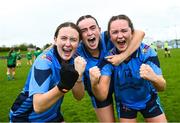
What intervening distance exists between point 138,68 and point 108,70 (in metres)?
0.45

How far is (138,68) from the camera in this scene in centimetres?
584

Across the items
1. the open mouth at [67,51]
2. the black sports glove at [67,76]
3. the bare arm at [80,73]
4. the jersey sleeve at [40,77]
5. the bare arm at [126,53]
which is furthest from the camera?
the bare arm at [126,53]

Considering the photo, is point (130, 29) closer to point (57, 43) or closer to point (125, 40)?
point (125, 40)

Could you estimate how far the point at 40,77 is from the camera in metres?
4.79

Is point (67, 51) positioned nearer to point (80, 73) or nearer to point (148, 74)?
point (80, 73)

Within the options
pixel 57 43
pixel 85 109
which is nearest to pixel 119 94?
pixel 57 43

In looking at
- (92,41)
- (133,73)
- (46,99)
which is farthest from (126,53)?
(46,99)

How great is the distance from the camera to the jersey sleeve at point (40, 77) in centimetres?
474

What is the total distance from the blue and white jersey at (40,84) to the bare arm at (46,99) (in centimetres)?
10

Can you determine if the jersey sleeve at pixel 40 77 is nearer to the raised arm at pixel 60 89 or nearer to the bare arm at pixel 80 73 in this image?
the raised arm at pixel 60 89

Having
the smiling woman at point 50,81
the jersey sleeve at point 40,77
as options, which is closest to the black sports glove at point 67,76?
the smiling woman at point 50,81

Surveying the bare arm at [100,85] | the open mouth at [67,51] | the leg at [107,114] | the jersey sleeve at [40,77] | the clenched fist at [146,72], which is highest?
the open mouth at [67,51]

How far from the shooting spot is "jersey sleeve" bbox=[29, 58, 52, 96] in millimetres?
4738

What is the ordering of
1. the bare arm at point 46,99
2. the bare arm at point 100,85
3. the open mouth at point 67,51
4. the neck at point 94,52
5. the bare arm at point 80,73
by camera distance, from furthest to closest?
the neck at point 94,52, the bare arm at point 100,85, the open mouth at point 67,51, the bare arm at point 80,73, the bare arm at point 46,99
